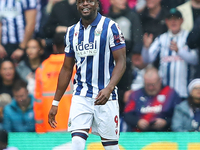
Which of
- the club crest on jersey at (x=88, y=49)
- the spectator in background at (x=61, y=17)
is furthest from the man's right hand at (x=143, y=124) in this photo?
the club crest on jersey at (x=88, y=49)

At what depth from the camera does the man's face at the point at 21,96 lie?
21.6 feet

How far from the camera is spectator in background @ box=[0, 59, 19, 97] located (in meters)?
6.83

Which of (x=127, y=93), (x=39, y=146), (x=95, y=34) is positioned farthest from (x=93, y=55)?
(x=127, y=93)

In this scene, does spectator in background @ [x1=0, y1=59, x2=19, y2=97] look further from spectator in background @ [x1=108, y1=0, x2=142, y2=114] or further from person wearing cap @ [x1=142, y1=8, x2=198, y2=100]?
person wearing cap @ [x1=142, y1=8, x2=198, y2=100]

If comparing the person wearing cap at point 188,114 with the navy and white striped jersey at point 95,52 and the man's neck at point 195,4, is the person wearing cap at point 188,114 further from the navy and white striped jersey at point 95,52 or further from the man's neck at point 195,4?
the navy and white striped jersey at point 95,52

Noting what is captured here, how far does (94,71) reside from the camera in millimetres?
4070

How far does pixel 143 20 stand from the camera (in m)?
6.61

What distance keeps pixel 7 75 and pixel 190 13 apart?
2854 mm

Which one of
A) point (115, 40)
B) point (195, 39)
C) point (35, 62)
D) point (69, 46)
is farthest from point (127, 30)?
point (115, 40)

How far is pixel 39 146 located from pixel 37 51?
1.58 meters

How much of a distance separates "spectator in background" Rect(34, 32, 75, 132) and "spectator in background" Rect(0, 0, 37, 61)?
84cm

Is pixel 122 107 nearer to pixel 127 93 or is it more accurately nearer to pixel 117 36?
pixel 127 93

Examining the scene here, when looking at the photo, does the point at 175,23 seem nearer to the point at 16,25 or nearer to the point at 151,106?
the point at 151,106

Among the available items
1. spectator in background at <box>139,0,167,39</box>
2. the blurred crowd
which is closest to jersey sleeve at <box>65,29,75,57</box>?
the blurred crowd
